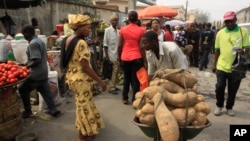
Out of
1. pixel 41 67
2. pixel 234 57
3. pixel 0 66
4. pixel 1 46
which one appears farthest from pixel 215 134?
pixel 1 46

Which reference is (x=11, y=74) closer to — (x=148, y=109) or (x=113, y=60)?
(x=148, y=109)

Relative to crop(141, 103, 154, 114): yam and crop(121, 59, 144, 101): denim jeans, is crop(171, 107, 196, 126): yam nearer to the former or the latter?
crop(141, 103, 154, 114): yam

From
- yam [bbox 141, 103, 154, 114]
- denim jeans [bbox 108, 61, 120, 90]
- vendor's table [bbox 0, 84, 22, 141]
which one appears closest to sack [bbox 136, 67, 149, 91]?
denim jeans [bbox 108, 61, 120, 90]

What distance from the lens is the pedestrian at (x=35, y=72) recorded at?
15.5 feet

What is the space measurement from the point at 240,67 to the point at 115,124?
2.43 meters

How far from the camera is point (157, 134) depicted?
2.54 metres

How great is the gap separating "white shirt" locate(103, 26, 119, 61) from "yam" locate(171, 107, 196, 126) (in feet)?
14.4

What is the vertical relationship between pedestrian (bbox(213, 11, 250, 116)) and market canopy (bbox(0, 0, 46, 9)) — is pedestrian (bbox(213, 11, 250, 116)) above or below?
below

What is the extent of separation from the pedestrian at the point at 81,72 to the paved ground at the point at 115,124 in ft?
1.33

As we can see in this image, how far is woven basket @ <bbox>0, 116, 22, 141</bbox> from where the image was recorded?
403 cm

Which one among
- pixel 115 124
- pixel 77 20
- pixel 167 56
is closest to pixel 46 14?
pixel 115 124

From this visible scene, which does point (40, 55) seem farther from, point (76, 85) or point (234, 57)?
point (234, 57)

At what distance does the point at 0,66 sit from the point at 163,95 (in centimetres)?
299

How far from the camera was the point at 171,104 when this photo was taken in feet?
8.58
